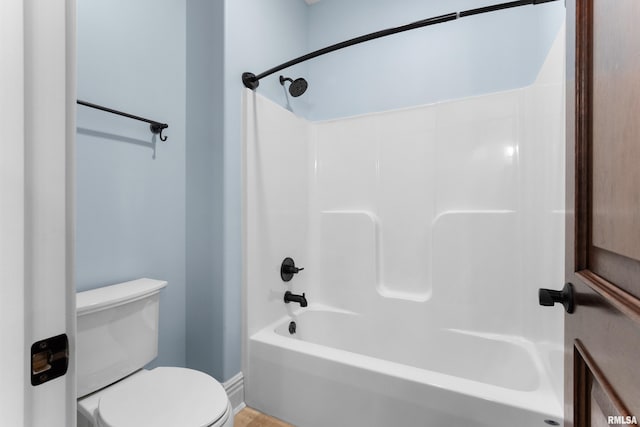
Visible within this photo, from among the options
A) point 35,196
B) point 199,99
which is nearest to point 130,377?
point 35,196

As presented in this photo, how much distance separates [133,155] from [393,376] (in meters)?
1.55

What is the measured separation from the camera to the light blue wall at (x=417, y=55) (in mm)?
1718

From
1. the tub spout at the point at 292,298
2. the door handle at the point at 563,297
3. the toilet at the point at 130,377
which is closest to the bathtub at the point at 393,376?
the tub spout at the point at 292,298

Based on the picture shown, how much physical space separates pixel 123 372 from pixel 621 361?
1.54 m

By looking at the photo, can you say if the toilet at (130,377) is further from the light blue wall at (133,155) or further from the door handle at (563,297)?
the door handle at (563,297)

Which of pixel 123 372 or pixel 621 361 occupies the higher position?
pixel 621 361

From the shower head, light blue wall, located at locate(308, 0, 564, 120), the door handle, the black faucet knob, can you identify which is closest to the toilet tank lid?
the black faucet knob

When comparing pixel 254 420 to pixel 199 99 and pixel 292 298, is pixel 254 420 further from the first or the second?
pixel 199 99

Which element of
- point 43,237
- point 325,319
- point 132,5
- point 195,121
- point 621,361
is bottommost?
point 325,319

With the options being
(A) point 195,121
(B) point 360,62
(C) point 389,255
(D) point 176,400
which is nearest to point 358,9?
(B) point 360,62

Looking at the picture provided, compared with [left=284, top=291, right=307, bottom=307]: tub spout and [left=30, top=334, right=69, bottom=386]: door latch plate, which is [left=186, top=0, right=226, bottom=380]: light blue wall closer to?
[left=284, top=291, right=307, bottom=307]: tub spout

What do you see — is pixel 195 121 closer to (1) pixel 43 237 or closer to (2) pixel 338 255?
(2) pixel 338 255

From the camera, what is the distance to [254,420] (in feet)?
5.12

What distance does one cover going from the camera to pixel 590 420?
0.51 metres
